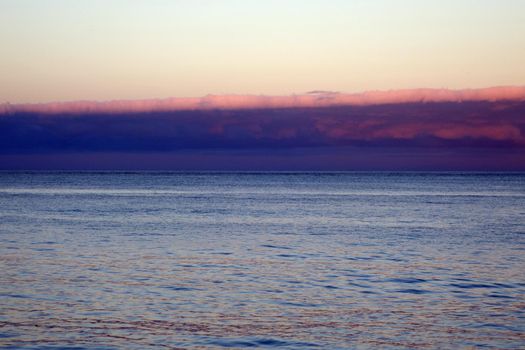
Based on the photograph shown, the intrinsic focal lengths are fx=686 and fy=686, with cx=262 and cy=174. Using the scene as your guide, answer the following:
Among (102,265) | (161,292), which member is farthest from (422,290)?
(102,265)

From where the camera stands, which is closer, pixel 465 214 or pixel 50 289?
pixel 50 289

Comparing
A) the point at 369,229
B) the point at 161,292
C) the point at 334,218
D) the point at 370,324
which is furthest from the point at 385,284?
the point at 334,218

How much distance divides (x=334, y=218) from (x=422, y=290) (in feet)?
107

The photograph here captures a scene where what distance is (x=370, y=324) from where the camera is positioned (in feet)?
55.0

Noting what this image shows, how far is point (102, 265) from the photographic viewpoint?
26047mm

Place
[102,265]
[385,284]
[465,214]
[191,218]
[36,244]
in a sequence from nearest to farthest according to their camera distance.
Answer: [385,284]
[102,265]
[36,244]
[191,218]
[465,214]

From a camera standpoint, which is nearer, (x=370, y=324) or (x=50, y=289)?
(x=370, y=324)

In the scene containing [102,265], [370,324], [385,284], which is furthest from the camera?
[102,265]

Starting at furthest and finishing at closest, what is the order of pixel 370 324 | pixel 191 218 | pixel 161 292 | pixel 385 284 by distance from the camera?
pixel 191 218 → pixel 385 284 → pixel 161 292 → pixel 370 324

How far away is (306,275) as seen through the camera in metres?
23.9

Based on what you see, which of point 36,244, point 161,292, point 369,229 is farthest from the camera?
point 369,229

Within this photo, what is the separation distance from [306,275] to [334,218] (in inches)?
1187

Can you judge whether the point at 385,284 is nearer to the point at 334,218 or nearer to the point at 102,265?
the point at 102,265

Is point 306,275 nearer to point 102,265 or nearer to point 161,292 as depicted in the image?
point 161,292
